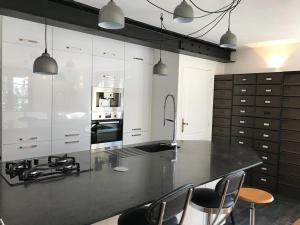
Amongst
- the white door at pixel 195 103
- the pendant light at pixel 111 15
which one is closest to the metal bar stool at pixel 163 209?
the pendant light at pixel 111 15

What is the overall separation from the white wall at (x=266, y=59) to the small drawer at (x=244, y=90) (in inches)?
21.3

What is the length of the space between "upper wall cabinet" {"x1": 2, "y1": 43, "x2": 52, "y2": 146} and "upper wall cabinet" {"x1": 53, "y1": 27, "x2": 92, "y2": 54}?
271 millimetres

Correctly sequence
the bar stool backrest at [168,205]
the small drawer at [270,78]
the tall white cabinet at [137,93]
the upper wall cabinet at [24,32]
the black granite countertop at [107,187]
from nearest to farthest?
the black granite countertop at [107,187] → the bar stool backrest at [168,205] → the upper wall cabinet at [24,32] → the small drawer at [270,78] → the tall white cabinet at [137,93]

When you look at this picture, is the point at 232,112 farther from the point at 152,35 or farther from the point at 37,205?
the point at 37,205

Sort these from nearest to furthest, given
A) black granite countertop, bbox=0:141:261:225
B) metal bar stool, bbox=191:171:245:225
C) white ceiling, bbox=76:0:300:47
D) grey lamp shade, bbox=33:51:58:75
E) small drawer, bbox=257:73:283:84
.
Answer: black granite countertop, bbox=0:141:261:225 → metal bar stool, bbox=191:171:245:225 → grey lamp shade, bbox=33:51:58:75 → white ceiling, bbox=76:0:300:47 → small drawer, bbox=257:73:283:84

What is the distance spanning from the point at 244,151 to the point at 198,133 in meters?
2.01

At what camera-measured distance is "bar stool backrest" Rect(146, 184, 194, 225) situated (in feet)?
4.50

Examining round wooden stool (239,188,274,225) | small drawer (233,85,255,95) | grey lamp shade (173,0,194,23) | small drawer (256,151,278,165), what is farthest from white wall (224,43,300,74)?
grey lamp shade (173,0,194,23)

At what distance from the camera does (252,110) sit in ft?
15.3

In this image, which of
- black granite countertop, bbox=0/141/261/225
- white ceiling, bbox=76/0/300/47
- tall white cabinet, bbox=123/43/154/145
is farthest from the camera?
tall white cabinet, bbox=123/43/154/145

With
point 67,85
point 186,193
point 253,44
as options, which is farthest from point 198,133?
point 186,193

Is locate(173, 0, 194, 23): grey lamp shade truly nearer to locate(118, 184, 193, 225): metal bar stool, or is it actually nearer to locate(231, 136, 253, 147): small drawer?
locate(118, 184, 193, 225): metal bar stool

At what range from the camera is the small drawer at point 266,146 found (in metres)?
4.35

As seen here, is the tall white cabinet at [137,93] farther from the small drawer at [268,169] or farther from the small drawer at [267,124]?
the small drawer at [268,169]
